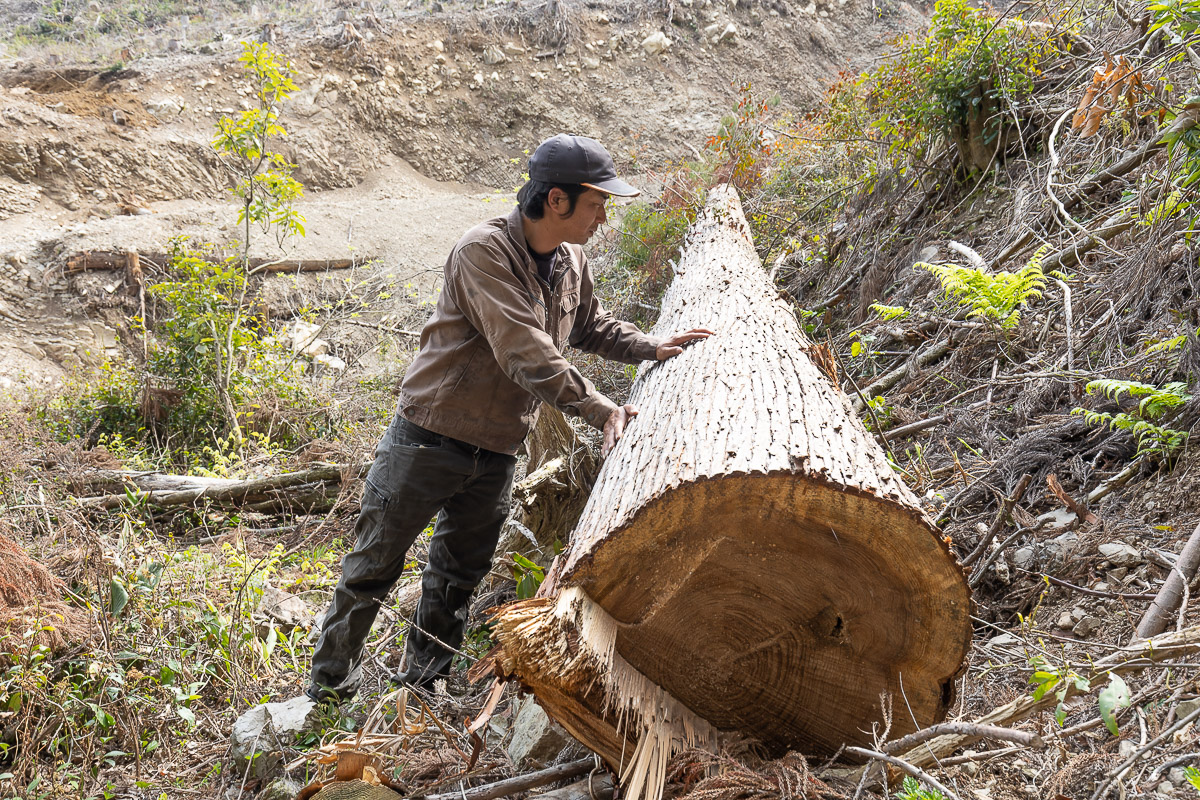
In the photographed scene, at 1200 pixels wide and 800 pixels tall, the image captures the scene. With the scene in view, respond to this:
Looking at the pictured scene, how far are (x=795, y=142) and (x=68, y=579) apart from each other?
29.7ft

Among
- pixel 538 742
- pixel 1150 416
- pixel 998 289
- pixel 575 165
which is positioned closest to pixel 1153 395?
pixel 1150 416

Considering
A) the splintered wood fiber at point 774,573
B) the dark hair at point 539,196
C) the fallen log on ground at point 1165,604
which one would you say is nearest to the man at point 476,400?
the dark hair at point 539,196

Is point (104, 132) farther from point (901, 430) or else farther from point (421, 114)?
point (901, 430)

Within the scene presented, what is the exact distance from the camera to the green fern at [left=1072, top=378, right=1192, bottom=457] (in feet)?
9.51

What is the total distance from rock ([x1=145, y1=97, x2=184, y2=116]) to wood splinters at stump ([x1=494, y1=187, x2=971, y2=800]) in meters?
12.4

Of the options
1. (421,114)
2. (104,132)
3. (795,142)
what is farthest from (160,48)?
(795,142)

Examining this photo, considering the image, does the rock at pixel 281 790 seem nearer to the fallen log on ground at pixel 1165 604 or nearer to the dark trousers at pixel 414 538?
the dark trousers at pixel 414 538

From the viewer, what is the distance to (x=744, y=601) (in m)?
1.96

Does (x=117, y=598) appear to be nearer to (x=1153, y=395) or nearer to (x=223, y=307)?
(x=223, y=307)

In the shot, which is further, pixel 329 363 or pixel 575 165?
pixel 329 363

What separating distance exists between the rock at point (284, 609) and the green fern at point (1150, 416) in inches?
147

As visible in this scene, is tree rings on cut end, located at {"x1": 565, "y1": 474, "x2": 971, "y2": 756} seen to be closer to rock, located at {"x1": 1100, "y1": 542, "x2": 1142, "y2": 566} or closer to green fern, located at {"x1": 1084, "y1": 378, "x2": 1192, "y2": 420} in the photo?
rock, located at {"x1": 1100, "y1": 542, "x2": 1142, "y2": 566}

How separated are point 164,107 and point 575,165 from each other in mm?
11802

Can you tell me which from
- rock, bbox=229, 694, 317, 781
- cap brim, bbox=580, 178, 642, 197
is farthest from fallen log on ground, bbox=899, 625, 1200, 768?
rock, bbox=229, 694, 317, 781
